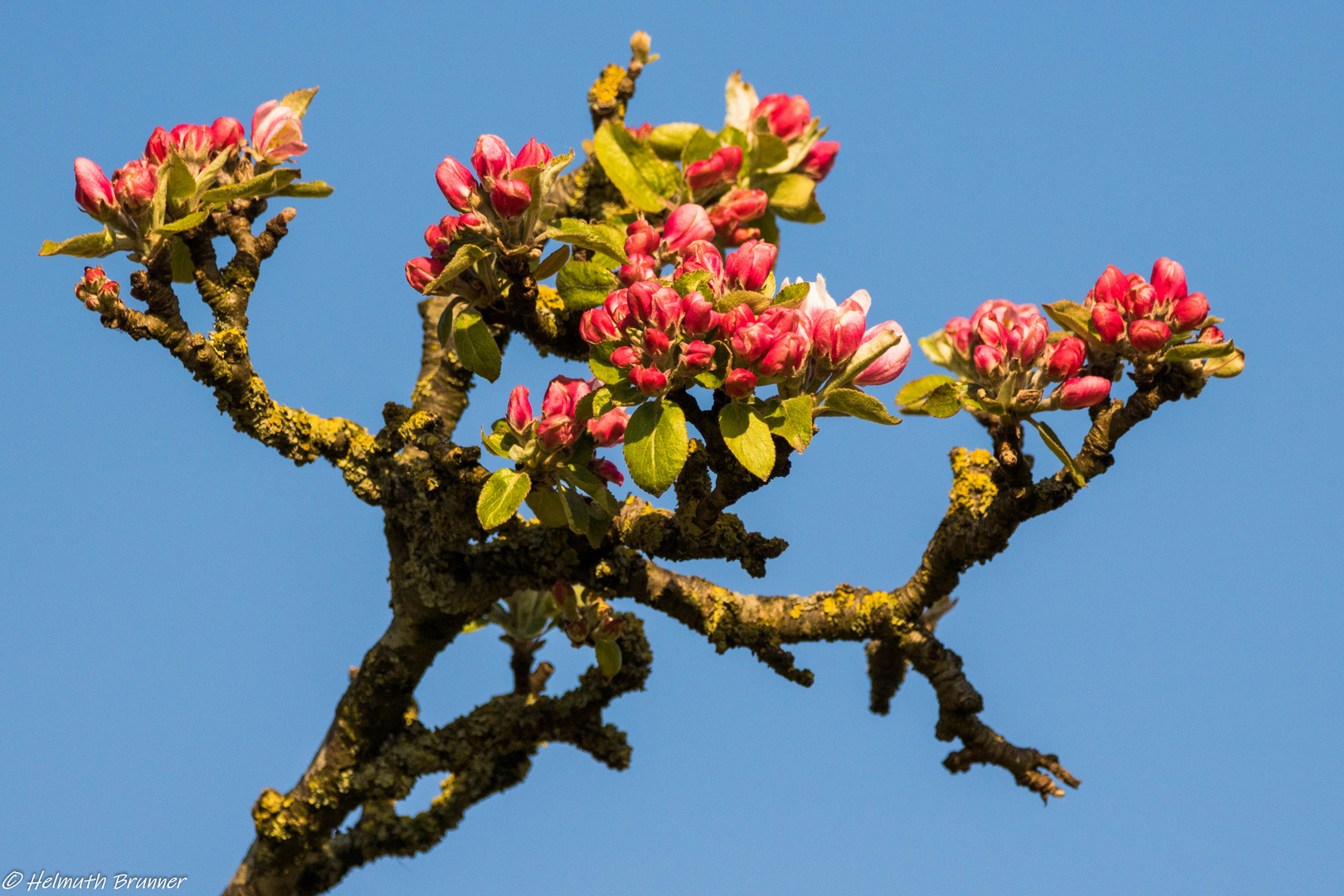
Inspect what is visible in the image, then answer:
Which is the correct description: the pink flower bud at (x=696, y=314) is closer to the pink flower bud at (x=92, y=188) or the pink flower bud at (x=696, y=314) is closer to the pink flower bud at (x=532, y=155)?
the pink flower bud at (x=532, y=155)

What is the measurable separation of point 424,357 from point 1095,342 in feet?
7.59

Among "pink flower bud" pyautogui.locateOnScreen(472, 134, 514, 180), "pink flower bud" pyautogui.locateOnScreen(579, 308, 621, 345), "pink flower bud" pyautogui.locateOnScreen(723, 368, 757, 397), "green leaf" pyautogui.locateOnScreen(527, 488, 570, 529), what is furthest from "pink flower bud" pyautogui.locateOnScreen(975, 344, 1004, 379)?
"pink flower bud" pyautogui.locateOnScreen(472, 134, 514, 180)

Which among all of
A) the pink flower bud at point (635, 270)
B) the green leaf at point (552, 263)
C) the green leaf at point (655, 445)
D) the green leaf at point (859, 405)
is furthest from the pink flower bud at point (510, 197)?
the green leaf at point (859, 405)

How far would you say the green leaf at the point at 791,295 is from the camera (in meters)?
2.33

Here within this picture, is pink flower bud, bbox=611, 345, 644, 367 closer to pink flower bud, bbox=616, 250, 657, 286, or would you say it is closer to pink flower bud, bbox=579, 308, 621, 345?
pink flower bud, bbox=579, 308, 621, 345

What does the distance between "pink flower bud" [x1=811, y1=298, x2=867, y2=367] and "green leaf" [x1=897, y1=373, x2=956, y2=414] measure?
1.44 ft

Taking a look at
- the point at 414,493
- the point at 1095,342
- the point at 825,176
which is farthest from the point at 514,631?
the point at 1095,342

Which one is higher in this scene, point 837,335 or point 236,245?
point 236,245

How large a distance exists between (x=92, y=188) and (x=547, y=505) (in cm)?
126

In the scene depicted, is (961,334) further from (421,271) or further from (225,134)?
(225,134)

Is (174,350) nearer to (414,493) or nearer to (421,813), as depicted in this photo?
(414,493)

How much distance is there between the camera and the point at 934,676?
11.2 feet

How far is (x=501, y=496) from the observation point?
2539 millimetres

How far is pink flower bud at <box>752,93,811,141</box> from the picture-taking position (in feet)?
11.6
